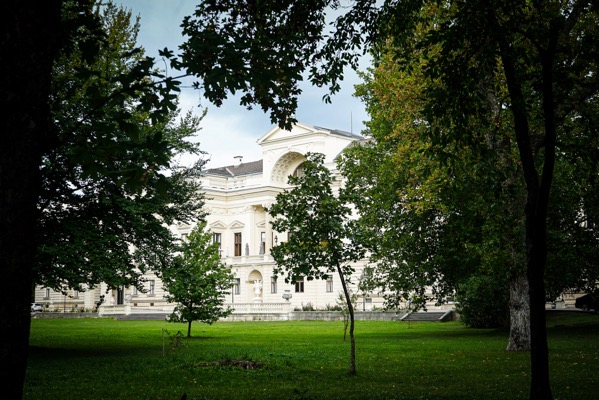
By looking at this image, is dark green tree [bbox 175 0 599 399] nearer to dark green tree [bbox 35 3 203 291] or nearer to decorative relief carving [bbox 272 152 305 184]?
dark green tree [bbox 35 3 203 291]

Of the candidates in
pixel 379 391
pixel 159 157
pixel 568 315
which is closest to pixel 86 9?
pixel 159 157

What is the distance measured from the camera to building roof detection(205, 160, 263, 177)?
81.0 metres

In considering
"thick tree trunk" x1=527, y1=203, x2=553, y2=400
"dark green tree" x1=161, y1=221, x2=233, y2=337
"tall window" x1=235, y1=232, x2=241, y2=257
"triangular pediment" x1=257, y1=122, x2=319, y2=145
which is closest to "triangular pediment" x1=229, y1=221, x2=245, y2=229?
"tall window" x1=235, y1=232, x2=241, y2=257

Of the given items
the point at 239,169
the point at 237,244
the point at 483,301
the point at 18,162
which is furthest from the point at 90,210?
the point at 239,169

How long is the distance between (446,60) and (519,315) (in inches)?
514

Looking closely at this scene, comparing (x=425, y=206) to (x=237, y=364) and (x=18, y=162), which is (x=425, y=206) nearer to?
(x=237, y=364)

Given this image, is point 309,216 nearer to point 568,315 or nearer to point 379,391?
point 379,391

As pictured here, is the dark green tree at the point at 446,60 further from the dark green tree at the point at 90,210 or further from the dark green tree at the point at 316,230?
the dark green tree at the point at 90,210

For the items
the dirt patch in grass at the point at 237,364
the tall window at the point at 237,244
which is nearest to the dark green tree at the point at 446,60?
the dirt patch in grass at the point at 237,364

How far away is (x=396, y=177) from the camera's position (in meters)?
28.2

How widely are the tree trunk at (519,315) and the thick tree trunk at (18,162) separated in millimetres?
19150

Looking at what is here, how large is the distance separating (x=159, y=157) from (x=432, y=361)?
14161mm

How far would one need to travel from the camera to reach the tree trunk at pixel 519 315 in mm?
21797

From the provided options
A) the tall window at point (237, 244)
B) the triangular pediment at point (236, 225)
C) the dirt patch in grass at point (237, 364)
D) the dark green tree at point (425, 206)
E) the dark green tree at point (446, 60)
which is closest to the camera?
the dark green tree at point (446, 60)
